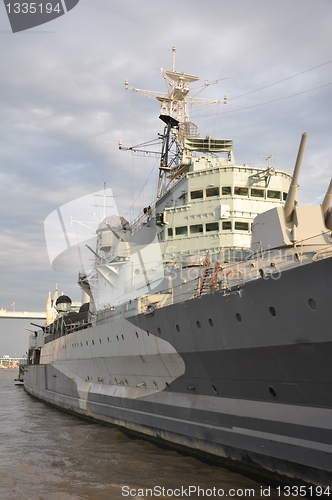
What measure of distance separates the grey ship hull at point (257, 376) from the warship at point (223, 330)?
2cm

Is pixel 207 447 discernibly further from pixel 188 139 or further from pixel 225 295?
pixel 188 139

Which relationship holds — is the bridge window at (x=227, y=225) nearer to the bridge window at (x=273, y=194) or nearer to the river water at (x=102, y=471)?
the bridge window at (x=273, y=194)

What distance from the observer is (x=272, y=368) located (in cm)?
827

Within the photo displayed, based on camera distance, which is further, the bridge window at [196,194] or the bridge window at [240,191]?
the bridge window at [196,194]

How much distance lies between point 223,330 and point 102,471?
4.43 meters

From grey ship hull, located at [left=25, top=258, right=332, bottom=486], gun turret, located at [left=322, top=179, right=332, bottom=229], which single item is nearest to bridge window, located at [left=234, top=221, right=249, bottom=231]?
grey ship hull, located at [left=25, top=258, right=332, bottom=486]

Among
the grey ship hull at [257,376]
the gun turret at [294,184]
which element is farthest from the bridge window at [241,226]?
the grey ship hull at [257,376]

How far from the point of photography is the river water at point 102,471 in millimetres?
8359

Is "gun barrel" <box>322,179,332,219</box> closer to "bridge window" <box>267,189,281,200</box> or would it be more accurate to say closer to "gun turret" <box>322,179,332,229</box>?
"gun turret" <box>322,179,332,229</box>

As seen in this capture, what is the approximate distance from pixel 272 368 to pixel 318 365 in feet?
3.69

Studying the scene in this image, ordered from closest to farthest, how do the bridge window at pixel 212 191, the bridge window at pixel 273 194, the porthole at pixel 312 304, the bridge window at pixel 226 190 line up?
the porthole at pixel 312 304 < the bridge window at pixel 226 190 < the bridge window at pixel 212 191 < the bridge window at pixel 273 194

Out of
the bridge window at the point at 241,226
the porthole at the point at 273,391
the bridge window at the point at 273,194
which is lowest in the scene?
the porthole at the point at 273,391

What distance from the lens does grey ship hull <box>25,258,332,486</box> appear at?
286 inches

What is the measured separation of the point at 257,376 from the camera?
8.69 meters
